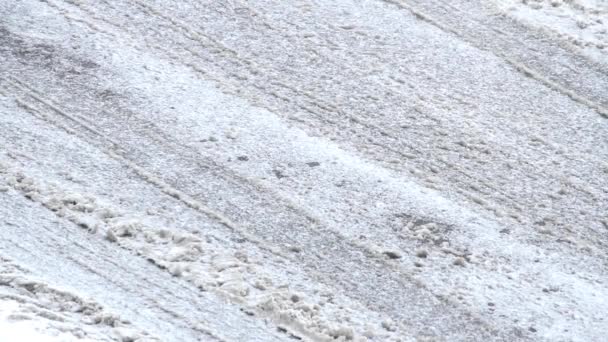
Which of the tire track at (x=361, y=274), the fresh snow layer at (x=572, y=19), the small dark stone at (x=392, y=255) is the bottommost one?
the tire track at (x=361, y=274)

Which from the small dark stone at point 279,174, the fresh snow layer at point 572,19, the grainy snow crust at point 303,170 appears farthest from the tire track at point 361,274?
the fresh snow layer at point 572,19

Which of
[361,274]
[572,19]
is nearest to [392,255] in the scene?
[361,274]

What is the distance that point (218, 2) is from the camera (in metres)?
8.20

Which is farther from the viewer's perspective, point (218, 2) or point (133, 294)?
point (218, 2)

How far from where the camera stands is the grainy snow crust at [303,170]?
514 centimetres

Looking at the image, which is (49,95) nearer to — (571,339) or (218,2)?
(218,2)

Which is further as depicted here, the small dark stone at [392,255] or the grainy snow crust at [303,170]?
the small dark stone at [392,255]

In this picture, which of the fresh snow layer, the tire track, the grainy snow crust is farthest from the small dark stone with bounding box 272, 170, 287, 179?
the fresh snow layer

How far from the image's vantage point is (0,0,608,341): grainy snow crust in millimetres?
5141

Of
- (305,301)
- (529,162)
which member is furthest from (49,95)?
(529,162)

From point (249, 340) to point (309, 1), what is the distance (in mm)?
4299

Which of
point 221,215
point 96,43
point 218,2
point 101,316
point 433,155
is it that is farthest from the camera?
point 218,2

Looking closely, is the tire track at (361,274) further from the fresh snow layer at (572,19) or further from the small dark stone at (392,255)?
the fresh snow layer at (572,19)

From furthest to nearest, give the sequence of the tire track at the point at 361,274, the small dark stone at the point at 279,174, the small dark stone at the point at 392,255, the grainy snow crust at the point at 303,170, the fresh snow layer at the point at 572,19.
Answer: the fresh snow layer at the point at 572,19, the small dark stone at the point at 279,174, the small dark stone at the point at 392,255, the tire track at the point at 361,274, the grainy snow crust at the point at 303,170
